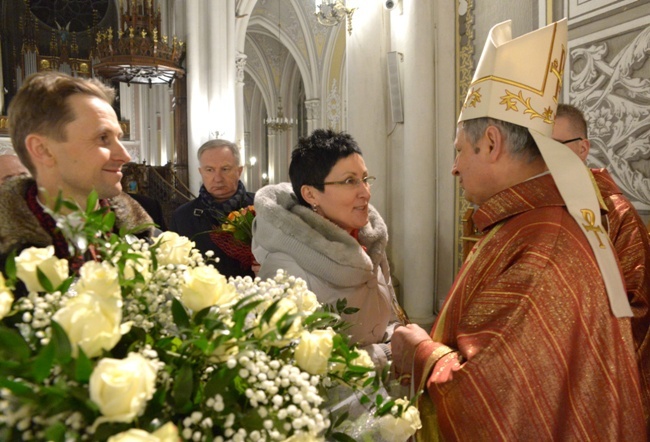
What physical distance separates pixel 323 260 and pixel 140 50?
30.3 ft

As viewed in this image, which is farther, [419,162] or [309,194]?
[419,162]

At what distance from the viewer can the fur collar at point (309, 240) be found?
1725 millimetres

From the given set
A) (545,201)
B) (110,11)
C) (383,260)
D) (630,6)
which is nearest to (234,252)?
(383,260)

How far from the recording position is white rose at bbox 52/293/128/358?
56 centimetres

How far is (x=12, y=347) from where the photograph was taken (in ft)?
1.91

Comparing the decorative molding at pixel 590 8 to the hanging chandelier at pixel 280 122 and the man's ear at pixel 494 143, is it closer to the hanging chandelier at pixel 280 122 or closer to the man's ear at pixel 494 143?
the man's ear at pixel 494 143

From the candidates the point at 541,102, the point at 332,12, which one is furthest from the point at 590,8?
the point at 332,12

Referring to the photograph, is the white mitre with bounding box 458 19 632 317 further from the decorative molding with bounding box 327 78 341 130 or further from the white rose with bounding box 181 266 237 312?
the decorative molding with bounding box 327 78 341 130

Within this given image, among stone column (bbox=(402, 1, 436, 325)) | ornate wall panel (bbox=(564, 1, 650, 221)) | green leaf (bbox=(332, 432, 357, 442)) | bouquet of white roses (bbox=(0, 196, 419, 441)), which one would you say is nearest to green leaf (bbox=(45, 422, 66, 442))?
bouquet of white roses (bbox=(0, 196, 419, 441))

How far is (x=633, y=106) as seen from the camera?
10.1 feet

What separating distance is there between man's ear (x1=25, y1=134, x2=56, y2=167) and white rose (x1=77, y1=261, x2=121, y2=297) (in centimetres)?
81

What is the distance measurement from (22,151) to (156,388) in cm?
100

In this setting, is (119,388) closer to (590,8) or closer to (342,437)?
(342,437)

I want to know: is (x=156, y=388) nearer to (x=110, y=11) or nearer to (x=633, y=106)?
(x=633, y=106)
